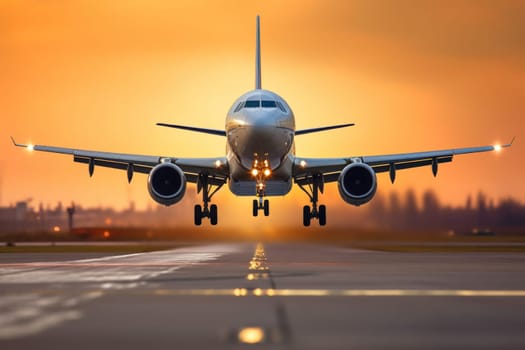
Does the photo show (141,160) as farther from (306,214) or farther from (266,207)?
(306,214)

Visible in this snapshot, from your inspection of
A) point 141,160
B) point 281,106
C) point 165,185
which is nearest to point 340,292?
point 281,106

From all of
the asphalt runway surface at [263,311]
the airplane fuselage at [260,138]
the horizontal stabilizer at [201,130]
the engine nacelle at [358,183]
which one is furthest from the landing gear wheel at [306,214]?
the asphalt runway surface at [263,311]

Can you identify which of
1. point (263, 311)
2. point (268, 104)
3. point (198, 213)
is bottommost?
point (263, 311)

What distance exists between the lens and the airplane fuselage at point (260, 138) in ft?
136

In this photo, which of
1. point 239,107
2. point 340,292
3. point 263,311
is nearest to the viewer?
point 263,311

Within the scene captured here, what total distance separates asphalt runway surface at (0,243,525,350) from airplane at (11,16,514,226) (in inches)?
712

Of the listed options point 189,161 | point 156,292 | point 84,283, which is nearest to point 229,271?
point 84,283

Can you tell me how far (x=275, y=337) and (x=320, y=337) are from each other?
58 cm

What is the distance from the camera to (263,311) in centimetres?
1466

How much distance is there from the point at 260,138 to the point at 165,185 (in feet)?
22.9

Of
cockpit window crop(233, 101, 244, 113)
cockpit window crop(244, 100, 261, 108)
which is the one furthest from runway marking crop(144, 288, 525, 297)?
cockpit window crop(233, 101, 244, 113)

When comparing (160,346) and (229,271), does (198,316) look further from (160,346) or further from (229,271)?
(229,271)

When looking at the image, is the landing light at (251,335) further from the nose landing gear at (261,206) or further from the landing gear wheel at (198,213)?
the landing gear wheel at (198,213)

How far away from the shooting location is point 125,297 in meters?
17.2
